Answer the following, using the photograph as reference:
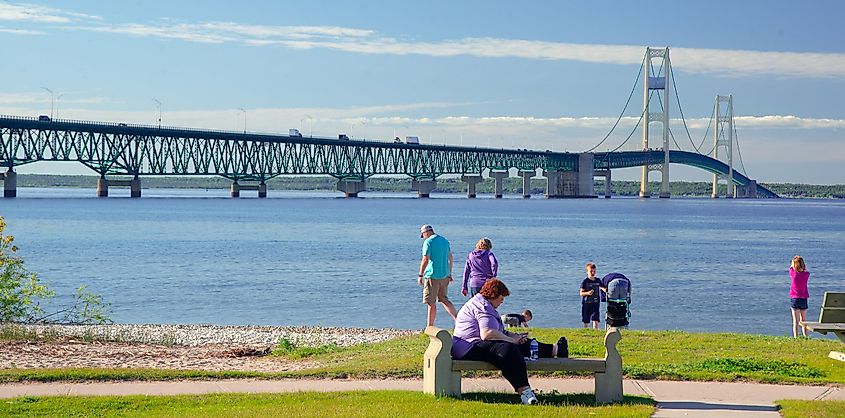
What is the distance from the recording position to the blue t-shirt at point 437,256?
1775cm

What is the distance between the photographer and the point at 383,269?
4653 cm

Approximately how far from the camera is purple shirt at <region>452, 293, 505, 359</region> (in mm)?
11156

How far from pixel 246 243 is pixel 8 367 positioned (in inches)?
2025

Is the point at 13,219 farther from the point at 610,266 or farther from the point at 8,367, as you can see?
the point at 8,367

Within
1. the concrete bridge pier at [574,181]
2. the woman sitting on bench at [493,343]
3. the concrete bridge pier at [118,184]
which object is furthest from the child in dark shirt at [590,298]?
the concrete bridge pier at [574,181]

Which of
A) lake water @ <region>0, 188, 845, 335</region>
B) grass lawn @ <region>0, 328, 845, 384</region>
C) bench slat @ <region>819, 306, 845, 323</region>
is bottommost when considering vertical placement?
lake water @ <region>0, 188, 845, 335</region>

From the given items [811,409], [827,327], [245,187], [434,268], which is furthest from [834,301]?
[245,187]

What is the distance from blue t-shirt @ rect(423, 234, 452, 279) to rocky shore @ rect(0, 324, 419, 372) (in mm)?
2072

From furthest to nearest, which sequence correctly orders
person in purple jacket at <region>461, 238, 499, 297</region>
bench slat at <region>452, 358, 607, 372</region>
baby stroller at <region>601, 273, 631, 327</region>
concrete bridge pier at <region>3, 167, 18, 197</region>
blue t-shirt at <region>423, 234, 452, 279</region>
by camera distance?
concrete bridge pier at <region>3, 167, 18, 197</region> < blue t-shirt at <region>423, 234, 452, 279</region> < person in purple jacket at <region>461, 238, 499, 297</region> < baby stroller at <region>601, 273, 631, 327</region> < bench slat at <region>452, 358, 607, 372</region>

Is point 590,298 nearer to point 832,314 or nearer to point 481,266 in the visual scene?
point 481,266

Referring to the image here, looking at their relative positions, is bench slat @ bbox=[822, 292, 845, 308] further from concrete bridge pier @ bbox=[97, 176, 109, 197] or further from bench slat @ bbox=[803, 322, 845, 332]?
concrete bridge pier @ bbox=[97, 176, 109, 197]

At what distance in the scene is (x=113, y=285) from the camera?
3872cm

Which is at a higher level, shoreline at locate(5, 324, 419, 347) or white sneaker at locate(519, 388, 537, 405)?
white sneaker at locate(519, 388, 537, 405)

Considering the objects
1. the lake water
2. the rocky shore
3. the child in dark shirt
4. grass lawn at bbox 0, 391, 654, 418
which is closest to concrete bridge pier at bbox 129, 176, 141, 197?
the lake water
